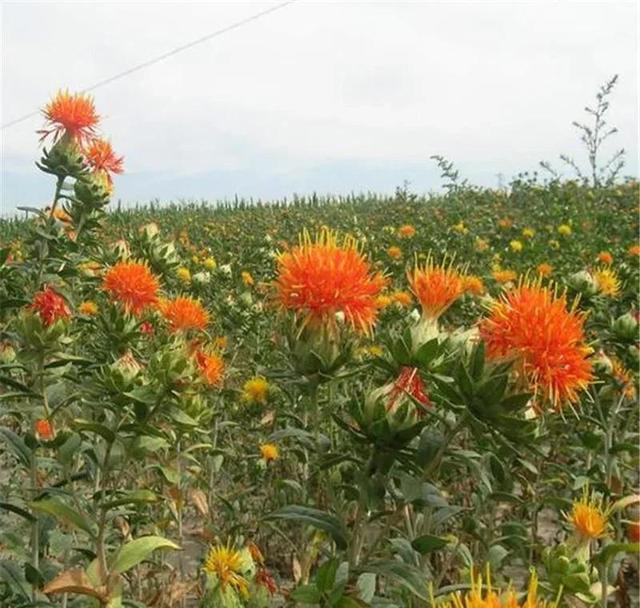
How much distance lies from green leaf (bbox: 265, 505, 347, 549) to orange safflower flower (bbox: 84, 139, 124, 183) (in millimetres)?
2018

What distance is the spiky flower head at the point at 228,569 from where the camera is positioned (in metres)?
1.79

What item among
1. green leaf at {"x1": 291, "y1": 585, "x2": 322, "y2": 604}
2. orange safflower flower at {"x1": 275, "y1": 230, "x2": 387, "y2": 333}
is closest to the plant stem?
orange safflower flower at {"x1": 275, "y1": 230, "x2": 387, "y2": 333}

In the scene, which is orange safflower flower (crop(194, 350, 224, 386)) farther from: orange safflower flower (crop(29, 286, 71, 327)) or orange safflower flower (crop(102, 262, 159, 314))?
orange safflower flower (crop(29, 286, 71, 327))

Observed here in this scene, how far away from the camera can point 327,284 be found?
1.49 meters

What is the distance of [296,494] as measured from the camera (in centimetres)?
293

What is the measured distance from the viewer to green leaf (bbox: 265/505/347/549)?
1290 mm

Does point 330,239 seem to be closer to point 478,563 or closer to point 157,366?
point 157,366

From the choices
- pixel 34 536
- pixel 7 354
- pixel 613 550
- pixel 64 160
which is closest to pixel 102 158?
pixel 64 160

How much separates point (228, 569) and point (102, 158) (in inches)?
68.6

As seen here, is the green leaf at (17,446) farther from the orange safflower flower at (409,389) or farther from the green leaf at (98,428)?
the orange safflower flower at (409,389)

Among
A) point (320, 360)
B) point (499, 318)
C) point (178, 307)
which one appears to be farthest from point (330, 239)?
point (178, 307)

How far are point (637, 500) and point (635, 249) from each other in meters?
2.98

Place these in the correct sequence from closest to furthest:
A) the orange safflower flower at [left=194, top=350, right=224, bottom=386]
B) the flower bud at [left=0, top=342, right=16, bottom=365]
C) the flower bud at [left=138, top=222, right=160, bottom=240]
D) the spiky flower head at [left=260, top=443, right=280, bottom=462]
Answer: the orange safflower flower at [left=194, top=350, right=224, bottom=386] < the flower bud at [left=0, top=342, right=16, bottom=365] < the spiky flower head at [left=260, top=443, right=280, bottom=462] < the flower bud at [left=138, top=222, right=160, bottom=240]

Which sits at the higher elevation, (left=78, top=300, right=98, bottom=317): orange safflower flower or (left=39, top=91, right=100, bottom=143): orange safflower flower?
(left=39, top=91, right=100, bottom=143): orange safflower flower
